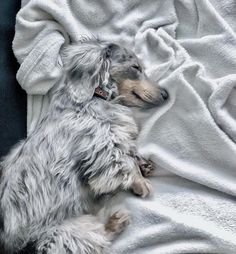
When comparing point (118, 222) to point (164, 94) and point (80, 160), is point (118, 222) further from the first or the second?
point (164, 94)

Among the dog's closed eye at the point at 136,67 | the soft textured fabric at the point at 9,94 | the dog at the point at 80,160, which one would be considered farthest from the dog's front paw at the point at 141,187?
the soft textured fabric at the point at 9,94

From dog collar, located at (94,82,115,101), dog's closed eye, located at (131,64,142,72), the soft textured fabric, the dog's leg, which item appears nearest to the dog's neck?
dog collar, located at (94,82,115,101)

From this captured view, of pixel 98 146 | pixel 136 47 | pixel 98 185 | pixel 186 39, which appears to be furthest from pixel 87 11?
pixel 98 185

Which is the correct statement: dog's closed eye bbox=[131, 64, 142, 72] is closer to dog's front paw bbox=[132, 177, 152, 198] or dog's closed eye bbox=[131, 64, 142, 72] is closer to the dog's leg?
dog's front paw bbox=[132, 177, 152, 198]

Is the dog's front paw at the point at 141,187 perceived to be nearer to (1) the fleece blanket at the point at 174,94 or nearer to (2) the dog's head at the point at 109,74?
(1) the fleece blanket at the point at 174,94

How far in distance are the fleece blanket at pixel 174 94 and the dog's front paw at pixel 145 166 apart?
29mm

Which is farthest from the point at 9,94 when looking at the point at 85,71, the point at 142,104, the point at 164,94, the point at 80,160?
the point at 164,94

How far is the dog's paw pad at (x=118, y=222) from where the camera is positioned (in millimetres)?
2176

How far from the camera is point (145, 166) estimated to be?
90.4 inches

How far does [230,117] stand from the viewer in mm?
2285

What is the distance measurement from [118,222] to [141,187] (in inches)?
7.4

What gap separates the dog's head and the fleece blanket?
3.7 inches

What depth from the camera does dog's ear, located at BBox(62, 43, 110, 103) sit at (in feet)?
7.25

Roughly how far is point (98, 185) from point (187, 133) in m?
0.50
